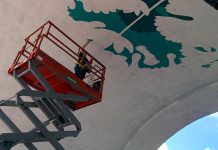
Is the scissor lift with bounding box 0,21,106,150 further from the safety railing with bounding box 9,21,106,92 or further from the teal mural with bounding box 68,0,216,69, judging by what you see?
the teal mural with bounding box 68,0,216,69

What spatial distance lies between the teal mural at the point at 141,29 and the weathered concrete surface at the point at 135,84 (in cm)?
24

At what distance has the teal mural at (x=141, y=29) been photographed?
1038 centimetres

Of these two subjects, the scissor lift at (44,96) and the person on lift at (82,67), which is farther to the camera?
the person on lift at (82,67)

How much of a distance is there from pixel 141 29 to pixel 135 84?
10.9ft

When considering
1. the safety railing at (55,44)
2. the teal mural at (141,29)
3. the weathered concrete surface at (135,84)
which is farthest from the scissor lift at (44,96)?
the weathered concrete surface at (135,84)

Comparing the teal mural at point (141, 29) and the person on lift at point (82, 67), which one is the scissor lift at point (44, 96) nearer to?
the person on lift at point (82, 67)

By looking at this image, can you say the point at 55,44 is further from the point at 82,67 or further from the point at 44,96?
the point at 44,96

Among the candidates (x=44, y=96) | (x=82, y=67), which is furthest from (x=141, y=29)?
(x=44, y=96)

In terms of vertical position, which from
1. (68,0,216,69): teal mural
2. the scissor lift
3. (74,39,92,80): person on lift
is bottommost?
the scissor lift

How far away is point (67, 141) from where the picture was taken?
16188 millimetres

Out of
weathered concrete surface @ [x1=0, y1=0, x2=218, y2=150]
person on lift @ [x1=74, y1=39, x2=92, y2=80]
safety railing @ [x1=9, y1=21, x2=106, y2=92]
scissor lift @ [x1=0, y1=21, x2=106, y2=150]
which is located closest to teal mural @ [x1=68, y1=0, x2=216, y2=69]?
weathered concrete surface @ [x1=0, y1=0, x2=218, y2=150]

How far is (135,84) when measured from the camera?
1360cm

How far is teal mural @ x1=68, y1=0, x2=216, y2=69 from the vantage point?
409 inches

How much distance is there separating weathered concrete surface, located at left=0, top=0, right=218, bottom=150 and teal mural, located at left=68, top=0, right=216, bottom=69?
9.4 inches
